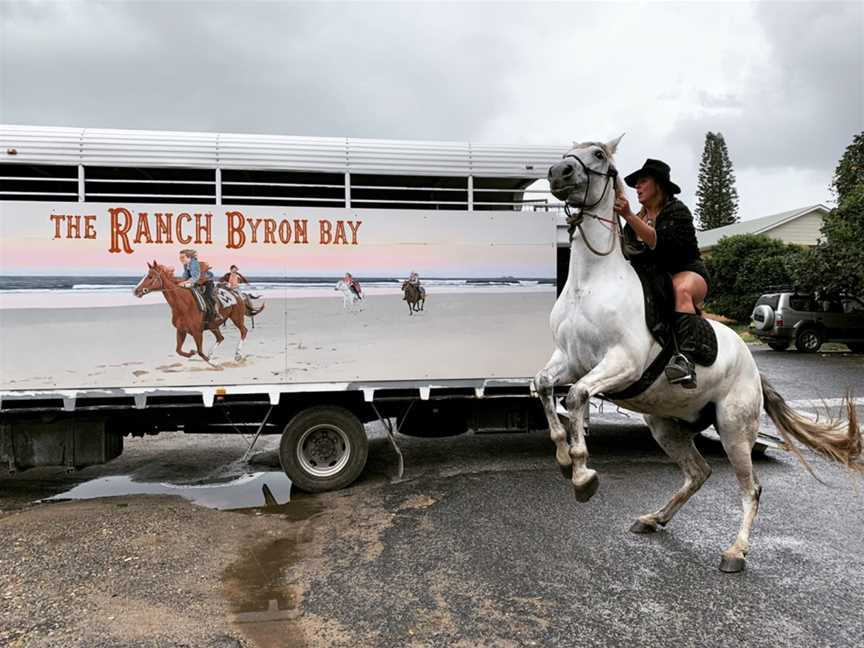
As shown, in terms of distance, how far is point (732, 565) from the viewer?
4230 mm

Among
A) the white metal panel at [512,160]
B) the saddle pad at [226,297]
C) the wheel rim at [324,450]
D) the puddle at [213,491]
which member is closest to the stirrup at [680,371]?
the white metal panel at [512,160]

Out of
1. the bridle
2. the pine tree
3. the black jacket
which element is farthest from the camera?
the pine tree

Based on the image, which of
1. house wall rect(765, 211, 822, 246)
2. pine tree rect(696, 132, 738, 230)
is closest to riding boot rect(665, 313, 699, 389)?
house wall rect(765, 211, 822, 246)

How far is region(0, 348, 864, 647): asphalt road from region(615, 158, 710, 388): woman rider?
1.43 m

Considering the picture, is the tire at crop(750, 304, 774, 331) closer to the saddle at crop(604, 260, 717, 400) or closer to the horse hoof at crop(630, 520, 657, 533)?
the horse hoof at crop(630, 520, 657, 533)

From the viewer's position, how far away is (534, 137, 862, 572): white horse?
3.79 meters

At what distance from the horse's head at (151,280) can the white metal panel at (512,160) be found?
324 cm

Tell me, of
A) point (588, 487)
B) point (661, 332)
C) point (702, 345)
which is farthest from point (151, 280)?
point (702, 345)

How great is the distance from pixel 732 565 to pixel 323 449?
3989mm

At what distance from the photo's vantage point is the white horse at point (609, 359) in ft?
12.4

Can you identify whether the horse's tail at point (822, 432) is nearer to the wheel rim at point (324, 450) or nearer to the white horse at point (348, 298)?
the white horse at point (348, 298)

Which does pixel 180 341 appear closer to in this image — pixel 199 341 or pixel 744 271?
pixel 199 341

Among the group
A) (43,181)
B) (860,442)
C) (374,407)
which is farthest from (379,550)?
(43,181)

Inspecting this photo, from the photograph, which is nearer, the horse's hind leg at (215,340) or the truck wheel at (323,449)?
the horse's hind leg at (215,340)
